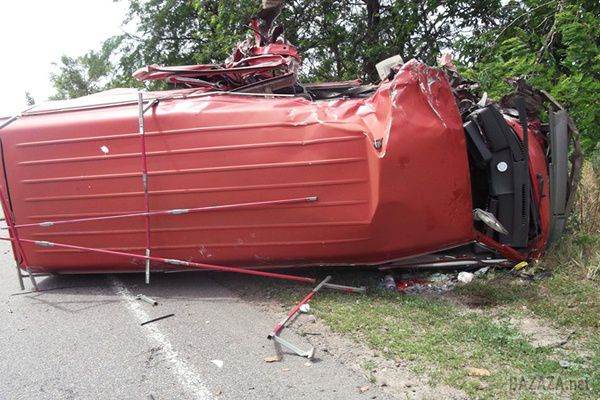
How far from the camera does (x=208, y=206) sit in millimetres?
4523

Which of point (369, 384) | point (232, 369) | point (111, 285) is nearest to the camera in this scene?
Answer: point (369, 384)

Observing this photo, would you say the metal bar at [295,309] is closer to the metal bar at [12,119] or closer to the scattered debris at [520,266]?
the scattered debris at [520,266]

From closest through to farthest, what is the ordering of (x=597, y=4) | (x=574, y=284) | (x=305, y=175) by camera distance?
(x=574, y=284) → (x=305, y=175) → (x=597, y=4)

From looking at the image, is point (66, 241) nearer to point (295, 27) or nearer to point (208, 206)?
point (208, 206)

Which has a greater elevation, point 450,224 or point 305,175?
point 305,175

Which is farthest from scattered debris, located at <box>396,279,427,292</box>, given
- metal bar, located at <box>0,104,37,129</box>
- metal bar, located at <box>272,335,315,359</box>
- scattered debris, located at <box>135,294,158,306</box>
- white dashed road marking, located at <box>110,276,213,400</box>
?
metal bar, located at <box>0,104,37,129</box>

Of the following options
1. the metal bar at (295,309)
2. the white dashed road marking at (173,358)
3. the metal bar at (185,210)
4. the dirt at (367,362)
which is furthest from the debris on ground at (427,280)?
the white dashed road marking at (173,358)

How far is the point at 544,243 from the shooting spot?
4496 mm

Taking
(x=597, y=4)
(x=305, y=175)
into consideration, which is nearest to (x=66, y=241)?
(x=305, y=175)

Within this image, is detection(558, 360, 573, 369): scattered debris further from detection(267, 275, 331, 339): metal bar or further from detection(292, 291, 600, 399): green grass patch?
detection(267, 275, 331, 339): metal bar

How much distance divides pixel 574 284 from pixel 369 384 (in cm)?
207

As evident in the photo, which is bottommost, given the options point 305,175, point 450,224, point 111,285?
point 111,285

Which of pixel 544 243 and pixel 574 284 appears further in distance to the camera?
pixel 544 243

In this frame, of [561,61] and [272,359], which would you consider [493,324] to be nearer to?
[272,359]
